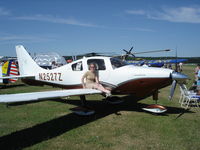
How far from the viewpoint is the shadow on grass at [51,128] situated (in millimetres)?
4441

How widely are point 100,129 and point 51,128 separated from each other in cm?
148

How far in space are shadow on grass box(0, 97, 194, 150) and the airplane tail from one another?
396 centimetres

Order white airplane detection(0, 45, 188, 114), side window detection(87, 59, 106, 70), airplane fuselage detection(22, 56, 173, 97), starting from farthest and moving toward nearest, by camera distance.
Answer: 1. side window detection(87, 59, 106, 70)
2. airplane fuselage detection(22, 56, 173, 97)
3. white airplane detection(0, 45, 188, 114)

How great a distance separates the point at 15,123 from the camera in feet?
19.3

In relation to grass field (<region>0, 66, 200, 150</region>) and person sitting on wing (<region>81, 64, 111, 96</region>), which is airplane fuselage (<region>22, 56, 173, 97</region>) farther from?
grass field (<region>0, 66, 200, 150</region>)

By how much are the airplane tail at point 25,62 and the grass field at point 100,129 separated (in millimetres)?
2382

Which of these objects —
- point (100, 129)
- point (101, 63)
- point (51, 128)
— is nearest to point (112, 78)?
point (101, 63)

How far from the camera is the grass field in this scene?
14.2ft

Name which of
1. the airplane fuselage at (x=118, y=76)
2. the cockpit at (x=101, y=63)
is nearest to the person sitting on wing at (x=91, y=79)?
the airplane fuselage at (x=118, y=76)

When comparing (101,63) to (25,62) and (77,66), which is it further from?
(25,62)

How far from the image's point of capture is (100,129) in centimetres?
538

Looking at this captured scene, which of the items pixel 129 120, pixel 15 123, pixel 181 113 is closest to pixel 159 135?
pixel 129 120

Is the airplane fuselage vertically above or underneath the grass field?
above

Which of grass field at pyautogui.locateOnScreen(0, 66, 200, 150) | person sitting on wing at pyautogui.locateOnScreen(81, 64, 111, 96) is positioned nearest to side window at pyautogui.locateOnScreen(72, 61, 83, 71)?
person sitting on wing at pyautogui.locateOnScreen(81, 64, 111, 96)
